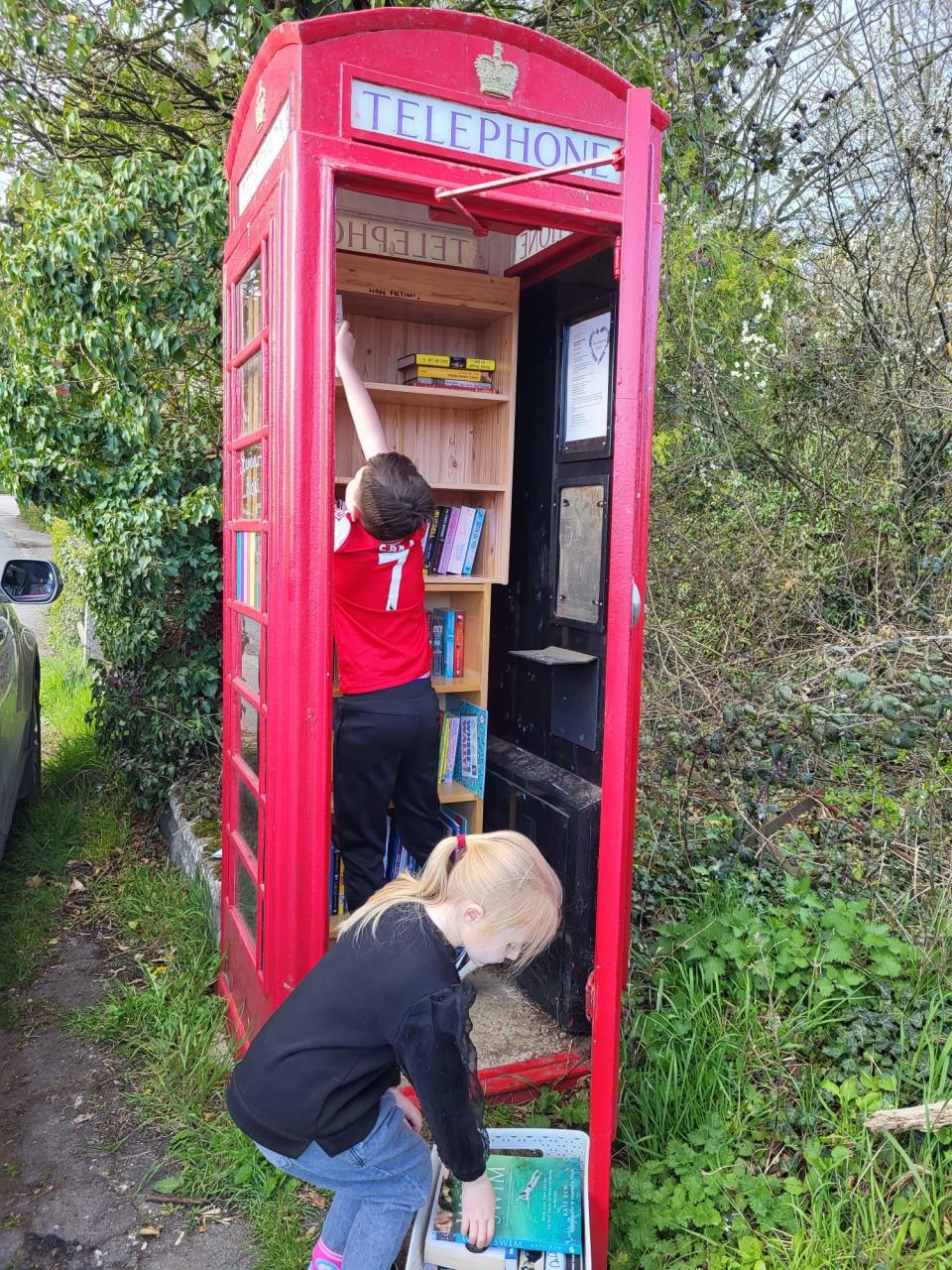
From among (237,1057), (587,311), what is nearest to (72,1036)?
(237,1057)

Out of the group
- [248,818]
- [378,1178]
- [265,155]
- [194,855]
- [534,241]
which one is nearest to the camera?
[378,1178]

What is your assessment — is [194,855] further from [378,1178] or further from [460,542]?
[378,1178]

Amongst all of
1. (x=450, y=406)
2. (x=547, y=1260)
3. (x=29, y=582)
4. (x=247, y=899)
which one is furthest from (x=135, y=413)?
(x=547, y=1260)

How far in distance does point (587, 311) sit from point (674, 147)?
2782 millimetres

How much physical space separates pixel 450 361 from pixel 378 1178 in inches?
110

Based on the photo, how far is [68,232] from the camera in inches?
172

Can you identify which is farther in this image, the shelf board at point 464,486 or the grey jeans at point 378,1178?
the shelf board at point 464,486

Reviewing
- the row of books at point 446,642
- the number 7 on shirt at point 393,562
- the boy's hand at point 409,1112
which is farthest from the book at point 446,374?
the boy's hand at point 409,1112

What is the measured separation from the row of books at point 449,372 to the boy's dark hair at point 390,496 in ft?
2.24

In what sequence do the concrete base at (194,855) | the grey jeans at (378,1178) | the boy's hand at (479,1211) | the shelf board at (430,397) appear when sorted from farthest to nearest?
the concrete base at (194,855)
the shelf board at (430,397)
the grey jeans at (378,1178)
the boy's hand at (479,1211)

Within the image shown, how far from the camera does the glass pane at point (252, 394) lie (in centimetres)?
281

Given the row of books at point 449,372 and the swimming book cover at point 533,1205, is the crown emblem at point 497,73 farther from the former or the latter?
the swimming book cover at point 533,1205

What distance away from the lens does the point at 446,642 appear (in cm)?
398

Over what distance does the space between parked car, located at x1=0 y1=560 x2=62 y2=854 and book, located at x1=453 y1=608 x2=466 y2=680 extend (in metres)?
2.08
